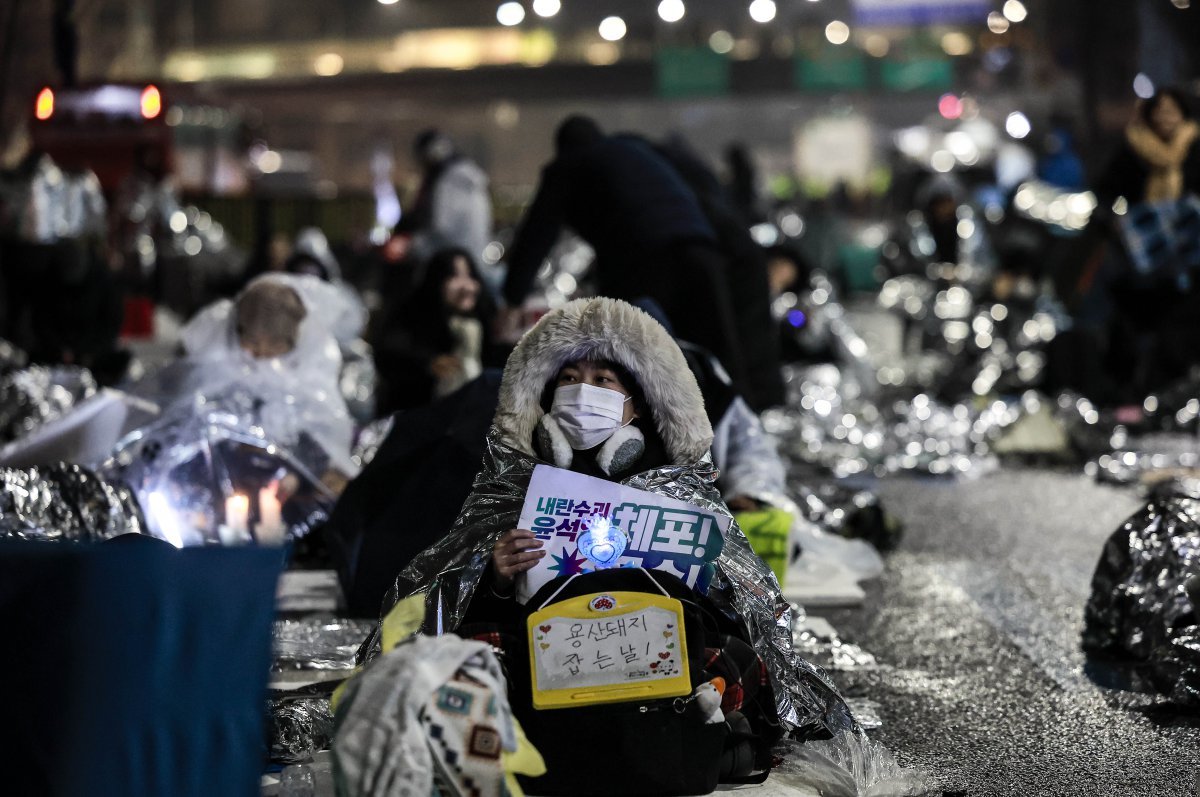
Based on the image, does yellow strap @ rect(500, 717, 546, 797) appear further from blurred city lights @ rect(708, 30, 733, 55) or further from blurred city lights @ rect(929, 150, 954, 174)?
blurred city lights @ rect(708, 30, 733, 55)

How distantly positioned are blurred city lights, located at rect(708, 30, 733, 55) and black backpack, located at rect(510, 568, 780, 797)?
33.6 metres

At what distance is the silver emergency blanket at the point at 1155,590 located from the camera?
4.99m

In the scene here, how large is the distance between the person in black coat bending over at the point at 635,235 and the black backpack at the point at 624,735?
11.6 ft

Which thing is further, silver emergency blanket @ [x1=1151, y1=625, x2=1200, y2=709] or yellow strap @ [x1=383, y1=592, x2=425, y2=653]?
silver emergency blanket @ [x1=1151, y1=625, x2=1200, y2=709]

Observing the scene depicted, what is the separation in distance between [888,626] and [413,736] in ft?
10.7

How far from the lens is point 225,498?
6.53 metres

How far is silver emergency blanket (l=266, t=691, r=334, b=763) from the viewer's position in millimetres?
4035

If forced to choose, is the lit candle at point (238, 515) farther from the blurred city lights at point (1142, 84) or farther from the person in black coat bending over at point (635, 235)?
the blurred city lights at point (1142, 84)

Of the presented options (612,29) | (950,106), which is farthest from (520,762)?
(612,29)

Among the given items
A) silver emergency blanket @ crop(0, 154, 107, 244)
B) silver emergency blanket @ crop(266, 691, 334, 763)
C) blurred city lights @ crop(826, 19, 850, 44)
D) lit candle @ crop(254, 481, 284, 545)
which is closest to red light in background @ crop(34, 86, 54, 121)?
silver emergency blanket @ crop(0, 154, 107, 244)

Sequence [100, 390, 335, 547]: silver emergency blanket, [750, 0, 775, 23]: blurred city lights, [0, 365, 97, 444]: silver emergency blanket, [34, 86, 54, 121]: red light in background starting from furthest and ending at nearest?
[750, 0, 775, 23]: blurred city lights < [34, 86, 54, 121]: red light in background < [0, 365, 97, 444]: silver emergency blanket < [100, 390, 335, 547]: silver emergency blanket

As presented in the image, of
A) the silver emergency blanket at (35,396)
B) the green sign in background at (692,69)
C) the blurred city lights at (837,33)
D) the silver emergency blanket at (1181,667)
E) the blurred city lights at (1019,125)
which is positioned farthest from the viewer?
the blurred city lights at (837,33)

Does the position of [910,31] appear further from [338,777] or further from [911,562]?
[338,777]

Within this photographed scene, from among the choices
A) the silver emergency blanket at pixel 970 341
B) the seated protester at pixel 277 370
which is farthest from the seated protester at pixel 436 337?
the silver emergency blanket at pixel 970 341
